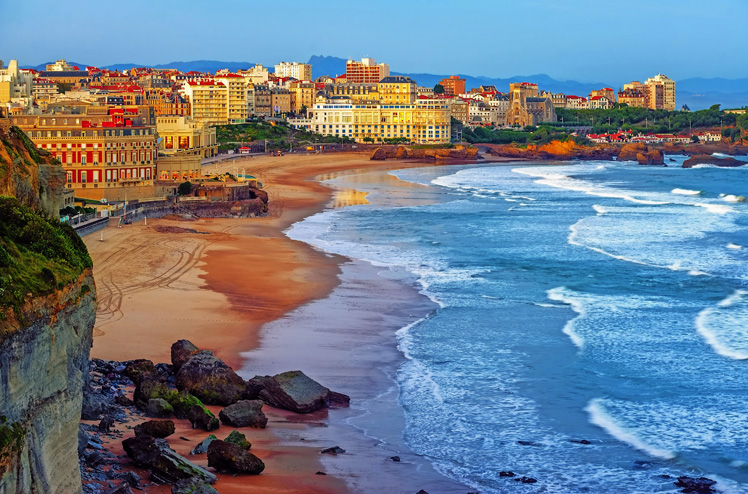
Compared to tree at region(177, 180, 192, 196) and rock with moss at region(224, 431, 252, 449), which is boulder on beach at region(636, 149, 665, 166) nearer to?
tree at region(177, 180, 192, 196)

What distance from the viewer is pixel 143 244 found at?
113 ft

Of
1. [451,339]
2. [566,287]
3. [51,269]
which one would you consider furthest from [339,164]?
[51,269]

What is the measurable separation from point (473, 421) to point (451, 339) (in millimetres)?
5581

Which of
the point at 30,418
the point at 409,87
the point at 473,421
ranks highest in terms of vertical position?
the point at 409,87

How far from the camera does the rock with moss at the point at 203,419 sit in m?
15.4

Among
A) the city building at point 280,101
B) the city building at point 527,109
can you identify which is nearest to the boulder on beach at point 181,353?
the city building at point 280,101

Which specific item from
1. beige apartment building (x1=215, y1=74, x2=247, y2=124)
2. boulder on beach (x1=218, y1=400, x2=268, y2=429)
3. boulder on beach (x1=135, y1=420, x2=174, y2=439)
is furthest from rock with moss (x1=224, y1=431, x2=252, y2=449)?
beige apartment building (x1=215, y1=74, x2=247, y2=124)

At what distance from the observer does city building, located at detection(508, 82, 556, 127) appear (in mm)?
165500

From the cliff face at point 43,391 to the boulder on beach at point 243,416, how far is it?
4.70 meters

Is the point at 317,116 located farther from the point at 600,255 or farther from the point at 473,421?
the point at 473,421

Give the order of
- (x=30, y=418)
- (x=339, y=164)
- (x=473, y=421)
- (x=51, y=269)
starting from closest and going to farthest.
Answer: (x=30, y=418), (x=51, y=269), (x=473, y=421), (x=339, y=164)

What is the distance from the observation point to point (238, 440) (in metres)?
14.3

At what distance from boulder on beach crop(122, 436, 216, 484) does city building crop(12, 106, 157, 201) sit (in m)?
31.8

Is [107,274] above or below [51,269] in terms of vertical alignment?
below
